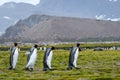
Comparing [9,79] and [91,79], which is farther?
[9,79]

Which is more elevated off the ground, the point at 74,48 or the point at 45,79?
the point at 74,48

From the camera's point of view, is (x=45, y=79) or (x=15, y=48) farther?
(x=15, y=48)

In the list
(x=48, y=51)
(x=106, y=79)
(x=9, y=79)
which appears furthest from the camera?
(x=48, y=51)

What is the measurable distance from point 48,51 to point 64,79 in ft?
35.9

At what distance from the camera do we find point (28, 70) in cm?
3653

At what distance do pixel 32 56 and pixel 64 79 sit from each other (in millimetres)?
11238

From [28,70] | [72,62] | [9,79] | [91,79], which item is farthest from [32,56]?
[91,79]

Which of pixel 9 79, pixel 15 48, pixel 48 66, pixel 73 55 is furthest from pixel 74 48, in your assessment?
pixel 9 79

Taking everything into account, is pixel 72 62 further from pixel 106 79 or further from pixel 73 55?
pixel 106 79

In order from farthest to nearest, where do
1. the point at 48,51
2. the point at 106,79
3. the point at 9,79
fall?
the point at 48,51 → the point at 9,79 → the point at 106,79

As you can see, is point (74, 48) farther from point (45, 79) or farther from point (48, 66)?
point (45, 79)

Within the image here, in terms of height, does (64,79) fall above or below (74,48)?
below

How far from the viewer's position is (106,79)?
2488cm

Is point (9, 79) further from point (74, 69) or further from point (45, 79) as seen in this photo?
point (74, 69)
